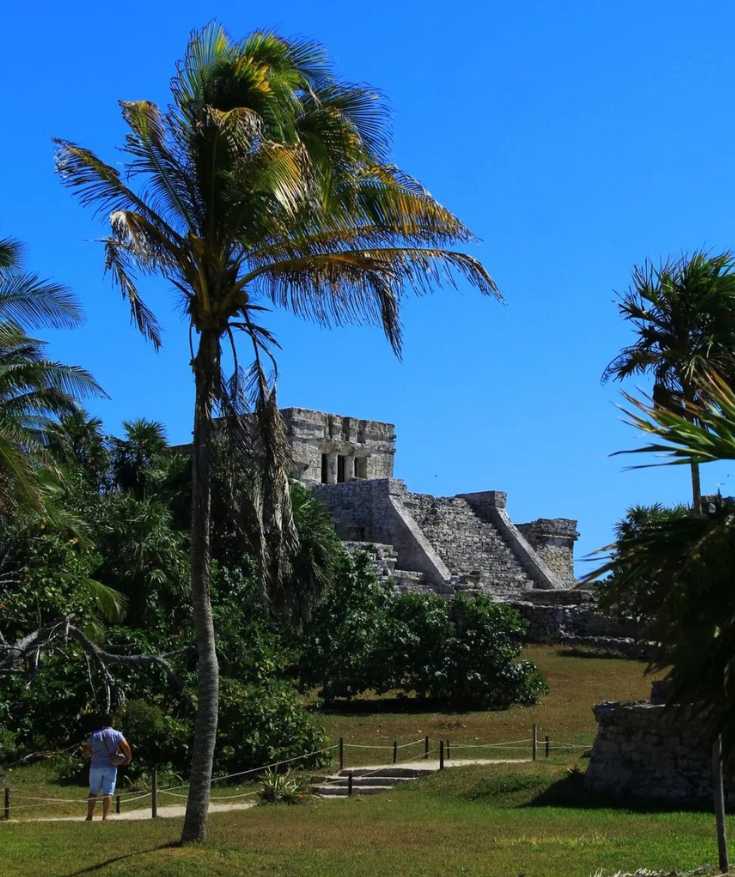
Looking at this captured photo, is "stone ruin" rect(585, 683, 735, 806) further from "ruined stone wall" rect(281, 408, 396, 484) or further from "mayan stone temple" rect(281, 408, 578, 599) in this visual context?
"ruined stone wall" rect(281, 408, 396, 484)

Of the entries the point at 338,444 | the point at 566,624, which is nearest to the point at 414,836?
the point at 566,624

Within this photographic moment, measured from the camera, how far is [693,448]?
717 cm

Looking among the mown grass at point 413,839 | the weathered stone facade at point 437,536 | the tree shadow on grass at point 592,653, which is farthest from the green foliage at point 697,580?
the weathered stone facade at point 437,536

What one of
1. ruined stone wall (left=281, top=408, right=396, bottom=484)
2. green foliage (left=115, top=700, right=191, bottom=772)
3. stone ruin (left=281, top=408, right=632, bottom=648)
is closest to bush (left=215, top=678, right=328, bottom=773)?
green foliage (left=115, top=700, right=191, bottom=772)

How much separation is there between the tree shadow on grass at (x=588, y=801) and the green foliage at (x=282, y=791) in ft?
9.34

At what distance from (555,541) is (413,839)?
30458mm

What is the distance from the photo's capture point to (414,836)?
12.2 m

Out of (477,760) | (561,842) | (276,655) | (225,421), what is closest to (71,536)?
(276,655)

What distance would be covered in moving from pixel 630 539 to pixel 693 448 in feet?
2.48

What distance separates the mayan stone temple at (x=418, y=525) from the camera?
3519 cm

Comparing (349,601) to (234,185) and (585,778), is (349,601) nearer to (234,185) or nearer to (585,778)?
(585,778)

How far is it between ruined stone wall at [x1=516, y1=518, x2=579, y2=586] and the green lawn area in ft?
76.5

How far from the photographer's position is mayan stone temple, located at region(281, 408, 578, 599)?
35.2 metres

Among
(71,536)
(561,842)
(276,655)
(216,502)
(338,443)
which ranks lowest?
(561,842)
